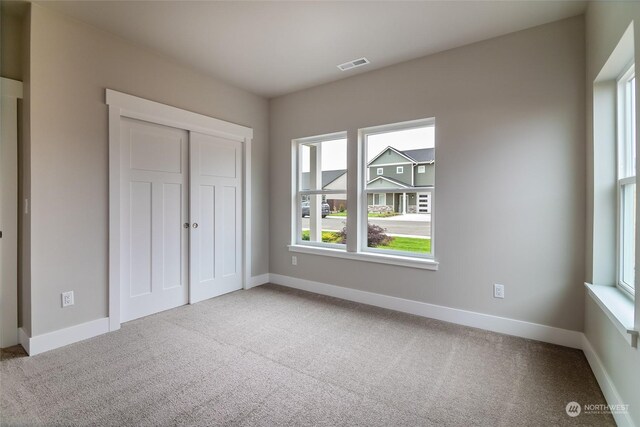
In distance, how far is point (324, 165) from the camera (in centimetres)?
414

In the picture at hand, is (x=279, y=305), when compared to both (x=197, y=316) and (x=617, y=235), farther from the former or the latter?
(x=617, y=235)

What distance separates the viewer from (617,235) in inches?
81.8

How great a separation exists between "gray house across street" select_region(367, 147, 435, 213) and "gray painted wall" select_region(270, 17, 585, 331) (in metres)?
0.22

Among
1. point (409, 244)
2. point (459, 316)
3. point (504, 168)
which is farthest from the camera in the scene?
point (409, 244)

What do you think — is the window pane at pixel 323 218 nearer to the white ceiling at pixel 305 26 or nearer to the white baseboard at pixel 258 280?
the white baseboard at pixel 258 280

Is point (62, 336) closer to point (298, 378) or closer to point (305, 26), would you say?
point (298, 378)

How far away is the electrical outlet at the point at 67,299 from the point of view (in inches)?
98.3

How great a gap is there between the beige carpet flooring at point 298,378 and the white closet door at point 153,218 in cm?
33

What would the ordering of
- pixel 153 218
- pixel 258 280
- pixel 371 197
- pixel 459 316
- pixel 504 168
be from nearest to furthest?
pixel 504 168 < pixel 459 316 < pixel 153 218 < pixel 371 197 < pixel 258 280

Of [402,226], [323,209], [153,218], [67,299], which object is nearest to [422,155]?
[402,226]

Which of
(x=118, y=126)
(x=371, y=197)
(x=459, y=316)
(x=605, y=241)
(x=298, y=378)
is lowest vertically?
(x=298, y=378)

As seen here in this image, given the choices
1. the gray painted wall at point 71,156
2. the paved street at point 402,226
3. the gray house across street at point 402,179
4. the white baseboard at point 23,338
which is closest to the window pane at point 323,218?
the paved street at point 402,226

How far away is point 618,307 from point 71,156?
4.04 m

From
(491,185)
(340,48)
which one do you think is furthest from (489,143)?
(340,48)
